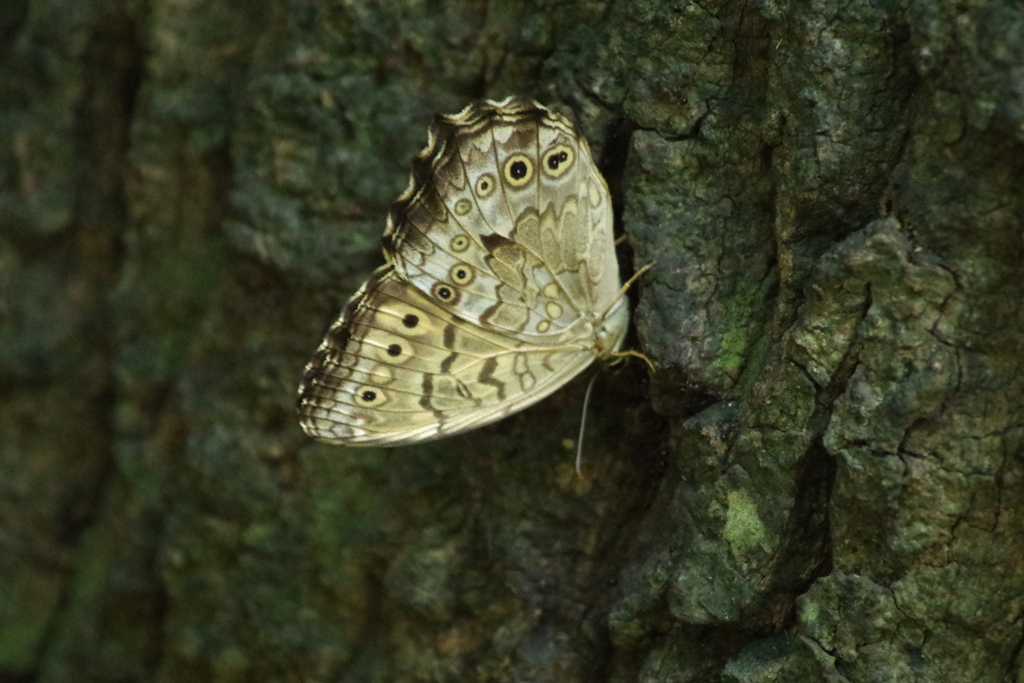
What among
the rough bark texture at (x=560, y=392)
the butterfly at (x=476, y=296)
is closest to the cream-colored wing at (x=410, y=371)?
the butterfly at (x=476, y=296)

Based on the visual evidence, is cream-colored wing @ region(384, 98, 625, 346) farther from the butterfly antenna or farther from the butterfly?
the butterfly antenna

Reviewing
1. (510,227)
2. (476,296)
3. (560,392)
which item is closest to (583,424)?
(560,392)

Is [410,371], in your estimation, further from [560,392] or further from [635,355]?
[635,355]

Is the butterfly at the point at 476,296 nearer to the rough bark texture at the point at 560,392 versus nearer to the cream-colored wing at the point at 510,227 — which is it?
the cream-colored wing at the point at 510,227

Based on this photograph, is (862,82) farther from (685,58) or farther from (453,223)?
(453,223)

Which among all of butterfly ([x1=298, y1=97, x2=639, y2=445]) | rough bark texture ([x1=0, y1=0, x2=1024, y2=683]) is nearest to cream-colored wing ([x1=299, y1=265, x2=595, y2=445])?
butterfly ([x1=298, y1=97, x2=639, y2=445])
